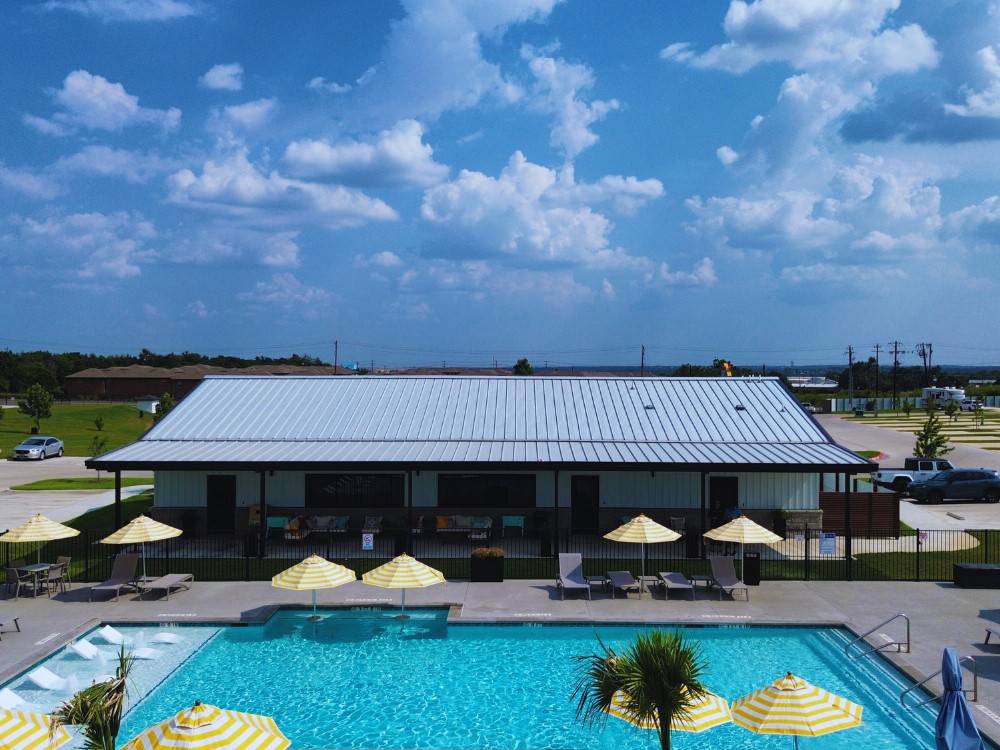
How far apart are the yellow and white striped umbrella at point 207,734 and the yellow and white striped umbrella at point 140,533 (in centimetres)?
1236

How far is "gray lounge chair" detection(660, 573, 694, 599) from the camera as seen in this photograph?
21547 millimetres

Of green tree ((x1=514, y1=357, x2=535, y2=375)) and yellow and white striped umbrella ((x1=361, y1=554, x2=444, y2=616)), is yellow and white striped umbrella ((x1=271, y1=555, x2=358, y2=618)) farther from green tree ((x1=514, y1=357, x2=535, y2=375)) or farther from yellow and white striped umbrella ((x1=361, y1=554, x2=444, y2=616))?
green tree ((x1=514, y1=357, x2=535, y2=375))

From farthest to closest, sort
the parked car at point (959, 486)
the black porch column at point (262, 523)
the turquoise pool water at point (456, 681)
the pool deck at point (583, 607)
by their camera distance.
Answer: the parked car at point (959, 486) → the black porch column at point (262, 523) → the pool deck at point (583, 607) → the turquoise pool water at point (456, 681)

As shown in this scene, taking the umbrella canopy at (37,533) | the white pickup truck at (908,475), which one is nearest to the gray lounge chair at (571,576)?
the umbrella canopy at (37,533)

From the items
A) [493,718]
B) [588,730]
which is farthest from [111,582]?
[588,730]

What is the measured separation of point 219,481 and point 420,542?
23.8 feet

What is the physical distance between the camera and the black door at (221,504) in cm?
2845

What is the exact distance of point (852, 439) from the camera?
63469mm

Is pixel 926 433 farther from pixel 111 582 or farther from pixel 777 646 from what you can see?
pixel 111 582

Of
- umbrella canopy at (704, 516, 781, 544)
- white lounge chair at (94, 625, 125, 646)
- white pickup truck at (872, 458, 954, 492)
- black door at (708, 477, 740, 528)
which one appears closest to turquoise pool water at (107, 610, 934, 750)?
white lounge chair at (94, 625, 125, 646)

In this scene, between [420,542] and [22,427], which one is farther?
[22,427]

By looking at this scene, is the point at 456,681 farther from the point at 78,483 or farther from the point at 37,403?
the point at 37,403

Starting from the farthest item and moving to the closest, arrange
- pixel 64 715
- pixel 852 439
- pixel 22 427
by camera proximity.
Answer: pixel 22 427, pixel 852 439, pixel 64 715

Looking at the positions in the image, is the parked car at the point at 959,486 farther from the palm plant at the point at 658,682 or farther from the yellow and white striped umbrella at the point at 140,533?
the yellow and white striped umbrella at the point at 140,533
